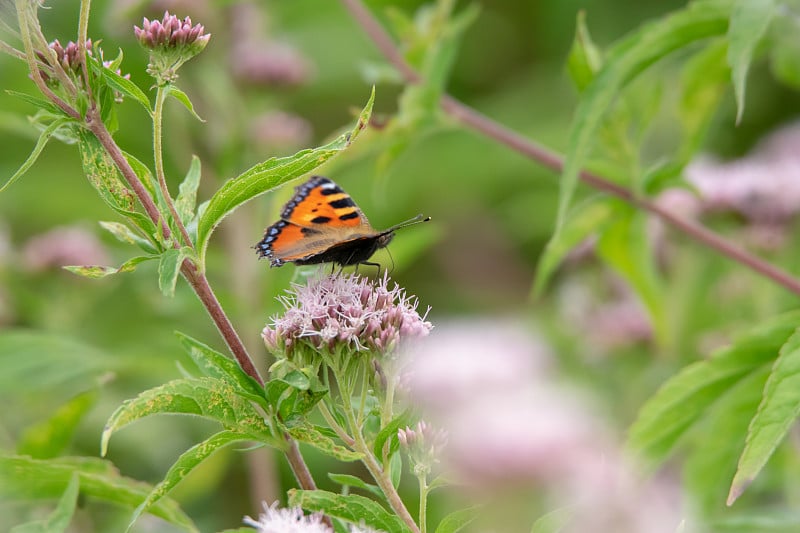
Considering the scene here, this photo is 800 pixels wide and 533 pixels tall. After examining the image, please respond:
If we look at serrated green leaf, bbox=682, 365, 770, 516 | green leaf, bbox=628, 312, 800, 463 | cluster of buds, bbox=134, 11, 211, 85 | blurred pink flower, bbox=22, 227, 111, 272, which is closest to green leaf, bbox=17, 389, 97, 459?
cluster of buds, bbox=134, 11, 211, 85

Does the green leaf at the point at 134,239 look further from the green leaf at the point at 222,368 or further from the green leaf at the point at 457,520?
the green leaf at the point at 457,520

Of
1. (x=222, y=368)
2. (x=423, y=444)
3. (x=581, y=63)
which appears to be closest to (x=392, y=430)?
(x=423, y=444)

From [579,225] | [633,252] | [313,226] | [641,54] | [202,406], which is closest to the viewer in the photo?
[202,406]

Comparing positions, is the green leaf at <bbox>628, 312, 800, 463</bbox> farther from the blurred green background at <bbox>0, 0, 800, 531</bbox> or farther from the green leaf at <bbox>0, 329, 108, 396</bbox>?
the green leaf at <bbox>0, 329, 108, 396</bbox>

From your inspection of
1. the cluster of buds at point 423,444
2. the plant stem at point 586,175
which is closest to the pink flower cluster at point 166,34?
the cluster of buds at point 423,444

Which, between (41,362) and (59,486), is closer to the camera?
(59,486)

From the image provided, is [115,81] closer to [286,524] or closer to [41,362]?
[286,524]

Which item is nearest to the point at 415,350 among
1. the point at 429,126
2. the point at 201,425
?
the point at 429,126
